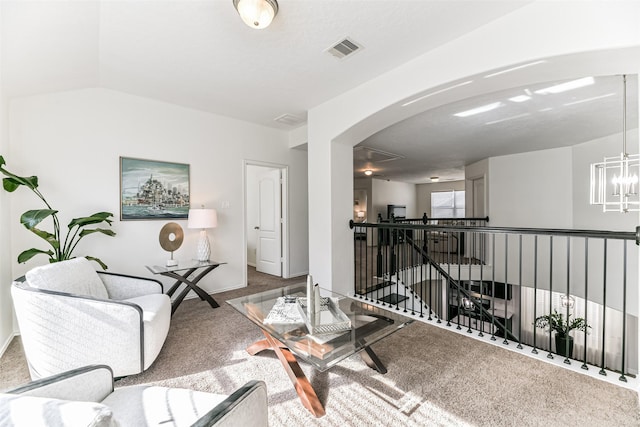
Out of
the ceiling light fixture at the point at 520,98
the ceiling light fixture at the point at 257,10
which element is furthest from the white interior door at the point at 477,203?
the ceiling light fixture at the point at 257,10

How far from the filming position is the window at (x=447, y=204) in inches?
416

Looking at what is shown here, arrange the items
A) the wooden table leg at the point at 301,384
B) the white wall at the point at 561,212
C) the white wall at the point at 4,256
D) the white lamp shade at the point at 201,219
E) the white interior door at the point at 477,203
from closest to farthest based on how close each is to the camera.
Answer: the wooden table leg at the point at 301,384 → the white wall at the point at 4,256 → the white lamp shade at the point at 201,219 → the white wall at the point at 561,212 → the white interior door at the point at 477,203

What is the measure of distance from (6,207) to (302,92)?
3256mm

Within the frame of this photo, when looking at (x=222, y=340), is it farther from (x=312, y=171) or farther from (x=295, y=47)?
(x=295, y=47)

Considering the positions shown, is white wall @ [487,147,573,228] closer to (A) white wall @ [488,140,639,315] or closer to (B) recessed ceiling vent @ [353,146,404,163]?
(A) white wall @ [488,140,639,315]

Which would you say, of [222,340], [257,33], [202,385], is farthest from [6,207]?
[257,33]

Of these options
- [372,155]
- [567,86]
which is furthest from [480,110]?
[372,155]

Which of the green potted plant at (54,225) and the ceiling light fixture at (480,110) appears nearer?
the green potted plant at (54,225)

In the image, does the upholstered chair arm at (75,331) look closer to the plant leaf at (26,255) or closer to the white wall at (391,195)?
the plant leaf at (26,255)

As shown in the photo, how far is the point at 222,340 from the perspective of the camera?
2.54m

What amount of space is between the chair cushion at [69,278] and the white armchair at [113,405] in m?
1.26

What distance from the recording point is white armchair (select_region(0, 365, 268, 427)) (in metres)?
0.64

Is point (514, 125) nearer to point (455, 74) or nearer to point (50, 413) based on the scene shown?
point (455, 74)

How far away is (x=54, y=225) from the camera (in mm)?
2910
